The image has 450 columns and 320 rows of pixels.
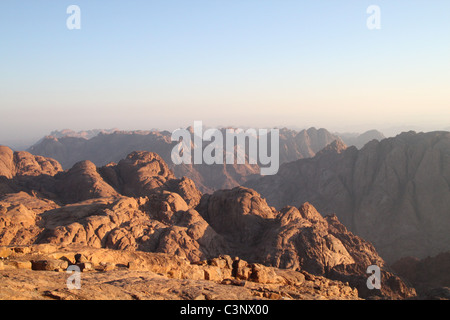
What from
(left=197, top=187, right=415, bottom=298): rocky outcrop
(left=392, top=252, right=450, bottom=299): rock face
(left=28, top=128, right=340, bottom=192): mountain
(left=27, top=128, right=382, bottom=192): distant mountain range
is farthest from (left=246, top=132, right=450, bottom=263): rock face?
(left=27, top=128, right=382, bottom=192): distant mountain range

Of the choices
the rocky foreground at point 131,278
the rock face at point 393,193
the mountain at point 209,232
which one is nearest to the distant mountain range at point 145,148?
the rock face at point 393,193

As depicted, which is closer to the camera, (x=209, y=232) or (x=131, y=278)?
(x=131, y=278)

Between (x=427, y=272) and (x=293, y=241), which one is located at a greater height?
(x=293, y=241)

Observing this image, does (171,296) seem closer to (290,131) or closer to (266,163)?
(266,163)

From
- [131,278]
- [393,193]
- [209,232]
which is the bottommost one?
[393,193]

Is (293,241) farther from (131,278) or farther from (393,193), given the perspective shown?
(393,193)

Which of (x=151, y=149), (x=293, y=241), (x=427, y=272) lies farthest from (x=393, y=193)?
(x=151, y=149)
